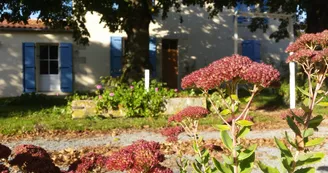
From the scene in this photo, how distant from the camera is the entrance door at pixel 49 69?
1588 cm

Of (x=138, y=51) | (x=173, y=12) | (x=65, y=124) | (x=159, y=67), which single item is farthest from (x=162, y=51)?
(x=65, y=124)

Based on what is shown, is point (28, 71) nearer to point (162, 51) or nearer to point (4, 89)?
point (4, 89)

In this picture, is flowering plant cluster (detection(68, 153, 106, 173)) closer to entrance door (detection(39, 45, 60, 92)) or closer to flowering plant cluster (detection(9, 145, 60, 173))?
→ flowering plant cluster (detection(9, 145, 60, 173))

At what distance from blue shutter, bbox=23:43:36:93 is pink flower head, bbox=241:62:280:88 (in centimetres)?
1467

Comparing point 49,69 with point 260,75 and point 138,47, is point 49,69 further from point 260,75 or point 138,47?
point 260,75

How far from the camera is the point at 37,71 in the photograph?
622 inches

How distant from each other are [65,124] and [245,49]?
1192 centimetres

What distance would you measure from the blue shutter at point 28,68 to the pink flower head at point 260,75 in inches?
578

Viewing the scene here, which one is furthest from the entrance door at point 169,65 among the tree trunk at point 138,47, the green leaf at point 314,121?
the green leaf at point 314,121

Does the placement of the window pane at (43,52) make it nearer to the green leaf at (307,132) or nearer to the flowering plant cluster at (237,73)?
the flowering plant cluster at (237,73)

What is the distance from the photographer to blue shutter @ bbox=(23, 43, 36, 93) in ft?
50.0

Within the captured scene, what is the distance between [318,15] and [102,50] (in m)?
8.60

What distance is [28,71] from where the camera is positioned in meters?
15.3

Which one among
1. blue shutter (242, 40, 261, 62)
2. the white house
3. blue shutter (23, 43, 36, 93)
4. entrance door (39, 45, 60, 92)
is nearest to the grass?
Result: blue shutter (23, 43, 36, 93)
